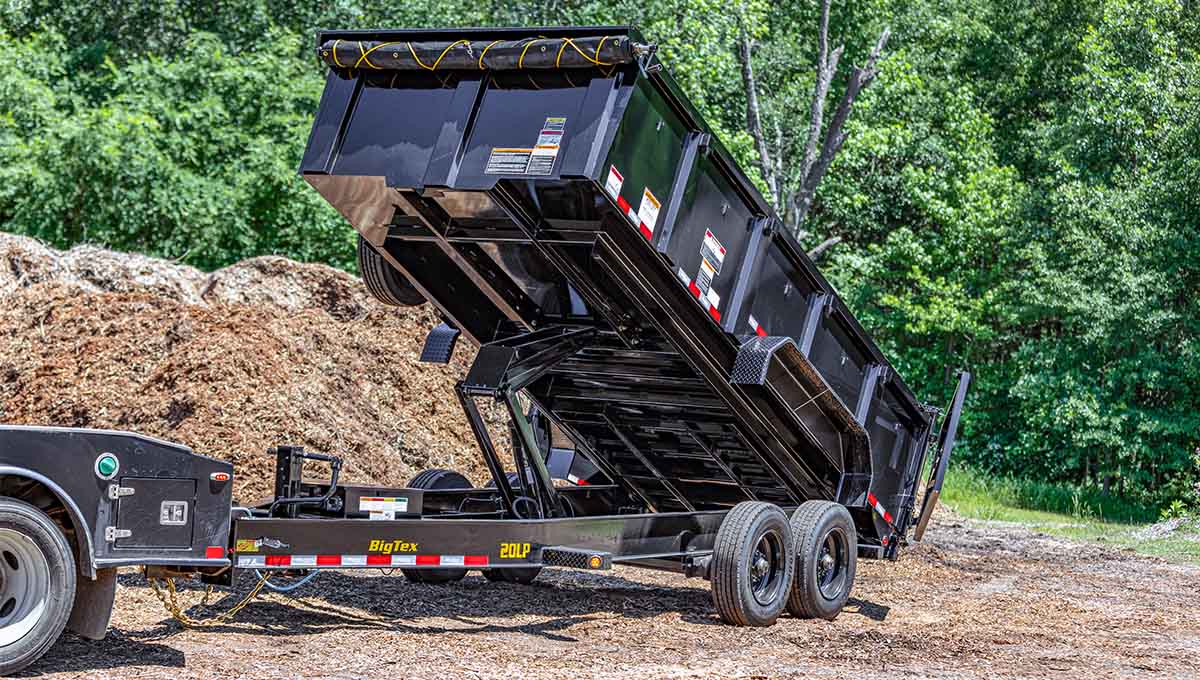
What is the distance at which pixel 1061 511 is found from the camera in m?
23.0

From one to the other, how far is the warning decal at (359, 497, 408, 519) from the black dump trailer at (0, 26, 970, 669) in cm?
1

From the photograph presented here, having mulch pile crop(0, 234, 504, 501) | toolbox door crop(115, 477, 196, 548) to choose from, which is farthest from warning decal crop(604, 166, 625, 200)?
mulch pile crop(0, 234, 504, 501)

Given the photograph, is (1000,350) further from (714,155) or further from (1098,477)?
(714,155)

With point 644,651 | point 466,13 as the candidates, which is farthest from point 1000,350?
point 644,651

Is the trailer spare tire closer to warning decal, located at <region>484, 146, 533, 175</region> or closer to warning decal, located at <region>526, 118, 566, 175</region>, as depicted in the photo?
warning decal, located at <region>484, 146, 533, 175</region>

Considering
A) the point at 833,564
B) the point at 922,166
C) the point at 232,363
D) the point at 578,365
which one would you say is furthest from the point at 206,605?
the point at 922,166

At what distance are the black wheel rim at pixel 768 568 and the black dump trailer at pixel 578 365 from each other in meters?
0.02

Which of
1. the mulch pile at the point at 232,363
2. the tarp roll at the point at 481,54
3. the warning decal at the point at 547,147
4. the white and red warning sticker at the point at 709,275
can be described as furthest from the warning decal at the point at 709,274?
the mulch pile at the point at 232,363

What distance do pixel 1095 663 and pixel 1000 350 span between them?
2257cm

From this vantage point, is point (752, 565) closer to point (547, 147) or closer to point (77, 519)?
point (547, 147)

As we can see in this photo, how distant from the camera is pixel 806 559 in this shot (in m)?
9.78

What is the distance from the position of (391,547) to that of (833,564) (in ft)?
11.8

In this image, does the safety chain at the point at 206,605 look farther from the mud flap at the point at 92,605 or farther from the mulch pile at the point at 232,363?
the mulch pile at the point at 232,363

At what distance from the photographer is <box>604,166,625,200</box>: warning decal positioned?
7.75m
